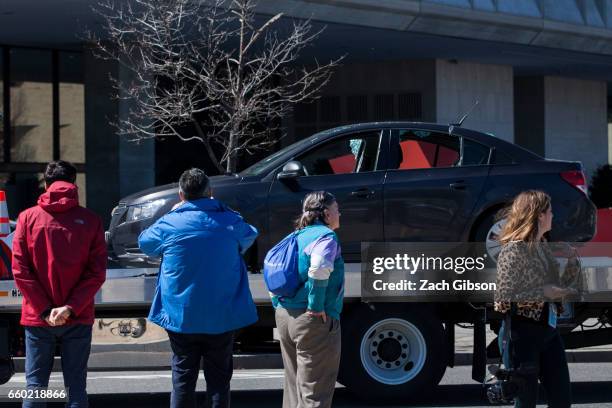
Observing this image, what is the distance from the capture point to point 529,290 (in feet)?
22.5

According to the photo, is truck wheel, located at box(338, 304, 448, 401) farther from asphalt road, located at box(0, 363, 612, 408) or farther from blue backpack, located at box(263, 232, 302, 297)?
blue backpack, located at box(263, 232, 302, 297)

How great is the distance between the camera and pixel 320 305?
7.18 metres

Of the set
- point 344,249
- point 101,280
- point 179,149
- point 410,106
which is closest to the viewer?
point 101,280

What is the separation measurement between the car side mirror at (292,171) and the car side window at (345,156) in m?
0.20

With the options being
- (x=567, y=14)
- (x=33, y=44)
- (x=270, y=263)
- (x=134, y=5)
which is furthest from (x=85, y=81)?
(x=270, y=263)

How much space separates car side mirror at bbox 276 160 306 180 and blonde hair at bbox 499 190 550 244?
131 inches

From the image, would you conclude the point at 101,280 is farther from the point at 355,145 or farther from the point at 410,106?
the point at 410,106

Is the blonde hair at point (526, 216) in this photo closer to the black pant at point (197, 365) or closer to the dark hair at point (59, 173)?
the black pant at point (197, 365)

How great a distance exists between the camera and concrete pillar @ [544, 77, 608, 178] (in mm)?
35812

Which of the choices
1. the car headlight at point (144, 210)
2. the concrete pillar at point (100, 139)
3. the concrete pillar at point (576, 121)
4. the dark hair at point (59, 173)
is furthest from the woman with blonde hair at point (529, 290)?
the concrete pillar at point (576, 121)

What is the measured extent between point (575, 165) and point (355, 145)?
199 cm

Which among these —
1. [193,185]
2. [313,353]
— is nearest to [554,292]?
[313,353]

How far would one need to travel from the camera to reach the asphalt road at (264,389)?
9930mm

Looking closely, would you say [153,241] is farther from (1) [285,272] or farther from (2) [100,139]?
(2) [100,139]
